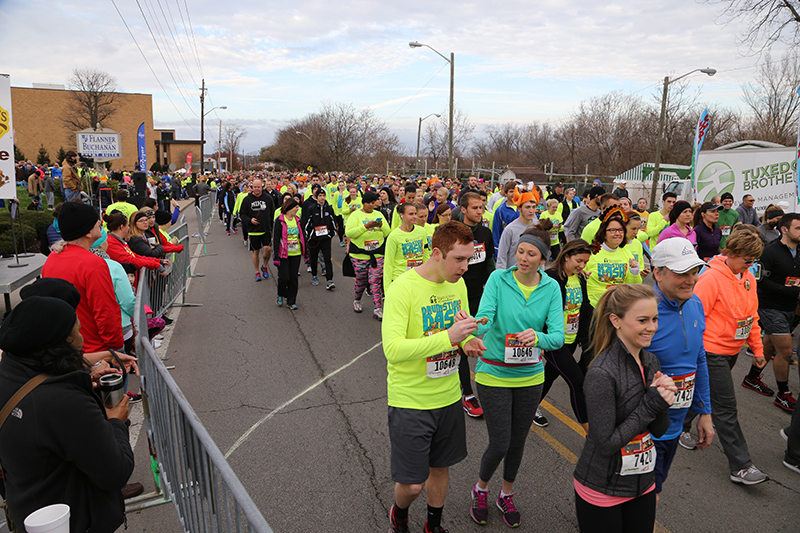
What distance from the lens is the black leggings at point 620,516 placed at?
2.52 meters

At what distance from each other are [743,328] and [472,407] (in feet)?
8.29

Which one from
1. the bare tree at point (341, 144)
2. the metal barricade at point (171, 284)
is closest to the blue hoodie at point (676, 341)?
the metal barricade at point (171, 284)

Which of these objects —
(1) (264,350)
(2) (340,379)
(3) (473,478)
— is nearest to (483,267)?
(2) (340,379)

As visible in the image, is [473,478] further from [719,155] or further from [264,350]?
[719,155]

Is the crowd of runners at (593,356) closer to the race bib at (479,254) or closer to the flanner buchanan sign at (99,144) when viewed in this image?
the race bib at (479,254)

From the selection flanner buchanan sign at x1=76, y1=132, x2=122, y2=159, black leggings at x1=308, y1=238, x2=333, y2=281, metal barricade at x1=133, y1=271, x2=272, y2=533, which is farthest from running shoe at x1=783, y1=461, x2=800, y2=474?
flanner buchanan sign at x1=76, y1=132, x2=122, y2=159

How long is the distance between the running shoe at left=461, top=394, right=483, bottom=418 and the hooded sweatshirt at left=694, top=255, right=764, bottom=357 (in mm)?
2160

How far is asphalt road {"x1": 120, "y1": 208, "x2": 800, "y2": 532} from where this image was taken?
3.67m

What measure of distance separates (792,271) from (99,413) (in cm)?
663

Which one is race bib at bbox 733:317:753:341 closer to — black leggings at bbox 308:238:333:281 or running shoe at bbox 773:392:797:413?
running shoe at bbox 773:392:797:413

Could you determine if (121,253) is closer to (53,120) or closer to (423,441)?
(423,441)

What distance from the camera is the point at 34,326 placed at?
2070mm

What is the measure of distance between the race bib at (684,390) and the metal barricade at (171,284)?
20.9 ft

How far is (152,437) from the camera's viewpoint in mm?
3701
